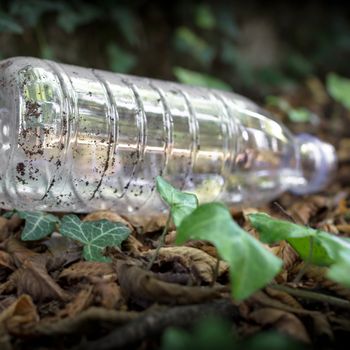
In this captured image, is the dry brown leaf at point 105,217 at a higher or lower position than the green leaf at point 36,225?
lower

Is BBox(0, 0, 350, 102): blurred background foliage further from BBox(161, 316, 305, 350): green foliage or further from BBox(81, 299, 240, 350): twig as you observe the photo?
BBox(161, 316, 305, 350): green foliage

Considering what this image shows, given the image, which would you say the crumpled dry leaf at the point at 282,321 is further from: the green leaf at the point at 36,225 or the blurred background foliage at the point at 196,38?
the blurred background foliage at the point at 196,38

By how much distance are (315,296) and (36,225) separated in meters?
0.90

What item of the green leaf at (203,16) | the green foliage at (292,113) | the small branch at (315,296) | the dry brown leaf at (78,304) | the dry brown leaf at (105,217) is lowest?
the dry brown leaf at (105,217)

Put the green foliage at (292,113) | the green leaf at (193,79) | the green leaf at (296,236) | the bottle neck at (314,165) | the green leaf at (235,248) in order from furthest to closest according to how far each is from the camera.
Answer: the green foliage at (292,113) < the green leaf at (193,79) < the bottle neck at (314,165) < the green leaf at (296,236) < the green leaf at (235,248)

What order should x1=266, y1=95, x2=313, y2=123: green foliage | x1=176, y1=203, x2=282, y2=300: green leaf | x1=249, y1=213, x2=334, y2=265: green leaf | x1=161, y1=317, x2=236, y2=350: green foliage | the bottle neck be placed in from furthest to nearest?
x1=266, y1=95, x2=313, y2=123: green foliage < the bottle neck < x1=249, y1=213, x2=334, y2=265: green leaf < x1=176, y1=203, x2=282, y2=300: green leaf < x1=161, y1=317, x2=236, y2=350: green foliage

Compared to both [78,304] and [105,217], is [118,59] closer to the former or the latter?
[105,217]

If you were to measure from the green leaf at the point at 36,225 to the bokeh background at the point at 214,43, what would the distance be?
40.0 inches

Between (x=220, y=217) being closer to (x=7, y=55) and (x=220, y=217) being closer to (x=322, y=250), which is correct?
(x=322, y=250)

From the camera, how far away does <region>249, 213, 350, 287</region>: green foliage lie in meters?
1.07

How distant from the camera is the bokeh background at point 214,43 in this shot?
279 cm

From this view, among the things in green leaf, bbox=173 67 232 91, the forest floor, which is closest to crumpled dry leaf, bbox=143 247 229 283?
the forest floor

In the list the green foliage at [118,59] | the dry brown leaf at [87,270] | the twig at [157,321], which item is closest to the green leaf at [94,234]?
the dry brown leaf at [87,270]

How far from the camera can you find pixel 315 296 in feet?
4.05
